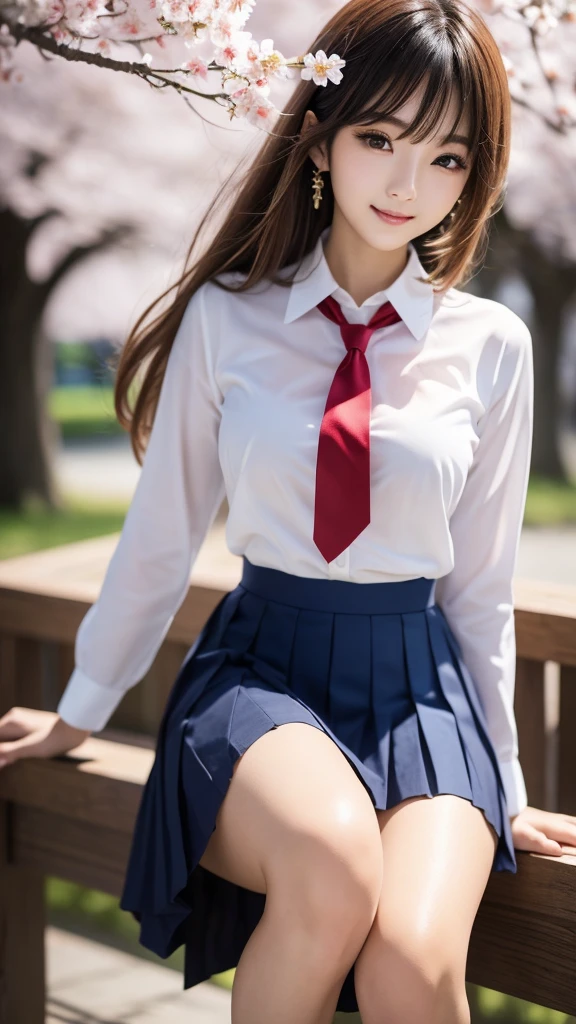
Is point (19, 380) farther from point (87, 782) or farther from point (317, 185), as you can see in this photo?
point (317, 185)

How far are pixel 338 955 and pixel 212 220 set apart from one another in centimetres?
132

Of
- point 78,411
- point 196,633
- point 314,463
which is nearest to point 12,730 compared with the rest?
point 196,633

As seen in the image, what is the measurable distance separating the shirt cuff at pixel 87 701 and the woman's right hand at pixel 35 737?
0.08 m

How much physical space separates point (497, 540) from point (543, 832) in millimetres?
527

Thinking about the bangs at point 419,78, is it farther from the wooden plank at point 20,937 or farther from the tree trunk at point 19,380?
the tree trunk at point 19,380

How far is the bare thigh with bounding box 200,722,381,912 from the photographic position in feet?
5.10

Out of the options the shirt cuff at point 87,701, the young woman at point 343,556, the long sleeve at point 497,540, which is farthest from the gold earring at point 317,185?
the shirt cuff at point 87,701

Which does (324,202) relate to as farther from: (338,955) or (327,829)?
(338,955)

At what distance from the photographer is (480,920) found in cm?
190

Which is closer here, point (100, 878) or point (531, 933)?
point (531, 933)

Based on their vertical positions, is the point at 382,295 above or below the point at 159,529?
above

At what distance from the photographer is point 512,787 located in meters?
1.93

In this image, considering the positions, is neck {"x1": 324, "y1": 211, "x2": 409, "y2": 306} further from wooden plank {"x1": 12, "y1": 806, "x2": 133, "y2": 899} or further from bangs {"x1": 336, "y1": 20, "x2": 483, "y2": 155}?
wooden plank {"x1": 12, "y1": 806, "x2": 133, "y2": 899}

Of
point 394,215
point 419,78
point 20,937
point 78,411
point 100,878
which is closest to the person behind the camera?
point 419,78
